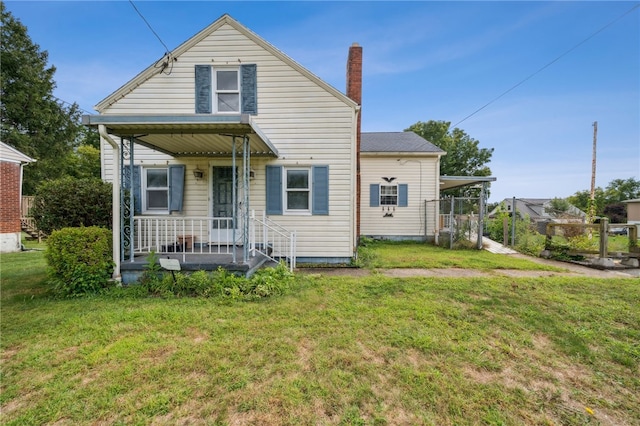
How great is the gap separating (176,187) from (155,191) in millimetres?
754

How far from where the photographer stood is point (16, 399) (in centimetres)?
222

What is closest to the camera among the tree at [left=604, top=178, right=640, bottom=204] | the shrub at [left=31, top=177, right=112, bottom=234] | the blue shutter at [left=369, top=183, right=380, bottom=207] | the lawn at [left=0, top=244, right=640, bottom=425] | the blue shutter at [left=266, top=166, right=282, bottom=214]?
the lawn at [left=0, top=244, right=640, bottom=425]

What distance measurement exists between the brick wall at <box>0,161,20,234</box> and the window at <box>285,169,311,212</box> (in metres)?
11.6

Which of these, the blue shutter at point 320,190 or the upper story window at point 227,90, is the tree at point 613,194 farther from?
the upper story window at point 227,90

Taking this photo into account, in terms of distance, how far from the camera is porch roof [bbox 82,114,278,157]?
458 centimetres

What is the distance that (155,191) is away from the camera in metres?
7.58

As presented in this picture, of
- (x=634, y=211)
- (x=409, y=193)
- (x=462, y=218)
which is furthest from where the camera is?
(x=634, y=211)

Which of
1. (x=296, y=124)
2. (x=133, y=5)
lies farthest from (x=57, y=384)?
(x=133, y=5)

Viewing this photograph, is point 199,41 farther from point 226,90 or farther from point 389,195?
point 389,195

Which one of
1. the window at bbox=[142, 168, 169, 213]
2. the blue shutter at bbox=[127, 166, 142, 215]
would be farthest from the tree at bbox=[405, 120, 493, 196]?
the blue shutter at bbox=[127, 166, 142, 215]

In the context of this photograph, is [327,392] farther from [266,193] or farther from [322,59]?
[322,59]

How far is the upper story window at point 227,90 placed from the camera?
24.6 feet

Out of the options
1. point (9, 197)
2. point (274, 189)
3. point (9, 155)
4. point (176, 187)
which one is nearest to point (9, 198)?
point (9, 197)

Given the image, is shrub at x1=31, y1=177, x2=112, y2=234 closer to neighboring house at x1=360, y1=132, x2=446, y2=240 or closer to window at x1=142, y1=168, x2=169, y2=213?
window at x1=142, y1=168, x2=169, y2=213
